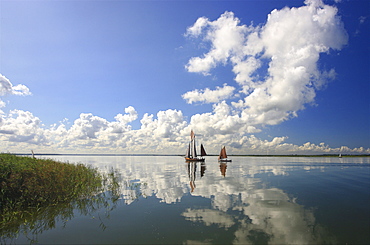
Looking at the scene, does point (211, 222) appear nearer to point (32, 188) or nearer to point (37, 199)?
point (37, 199)

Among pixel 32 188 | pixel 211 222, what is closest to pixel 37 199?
pixel 32 188

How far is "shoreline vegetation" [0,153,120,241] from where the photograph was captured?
13.0 meters

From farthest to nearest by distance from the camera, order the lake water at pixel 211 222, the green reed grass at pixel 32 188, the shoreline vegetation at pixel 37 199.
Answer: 1. the green reed grass at pixel 32 188
2. the shoreline vegetation at pixel 37 199
3. the lake water at pixel 211 222

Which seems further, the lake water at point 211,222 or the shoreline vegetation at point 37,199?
the shoreline vegetation at point 37,199

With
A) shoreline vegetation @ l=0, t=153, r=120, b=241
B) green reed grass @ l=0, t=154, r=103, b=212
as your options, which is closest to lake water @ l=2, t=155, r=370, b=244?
shoreline vegetation @ l=0, t=153, r=120, b=241

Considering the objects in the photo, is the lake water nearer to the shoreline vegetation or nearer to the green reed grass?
the shoreline vegetation

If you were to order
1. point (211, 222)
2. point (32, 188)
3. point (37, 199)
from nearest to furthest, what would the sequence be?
point (211, 222)
point (37, 199)
point (32, 188)

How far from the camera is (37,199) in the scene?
1652 centimetres

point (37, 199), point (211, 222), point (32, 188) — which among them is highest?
point (32, 188)

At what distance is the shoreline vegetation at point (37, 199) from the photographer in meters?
13.0

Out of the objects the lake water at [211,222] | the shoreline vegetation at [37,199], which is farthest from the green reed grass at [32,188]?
the lake water at [211,222]

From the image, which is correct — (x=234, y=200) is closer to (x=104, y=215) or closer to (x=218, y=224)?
(x=218, y=224)

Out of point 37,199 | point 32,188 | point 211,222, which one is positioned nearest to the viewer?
point 211,222

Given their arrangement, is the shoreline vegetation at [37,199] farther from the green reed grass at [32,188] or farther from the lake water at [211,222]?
the lake water at [211,222]
